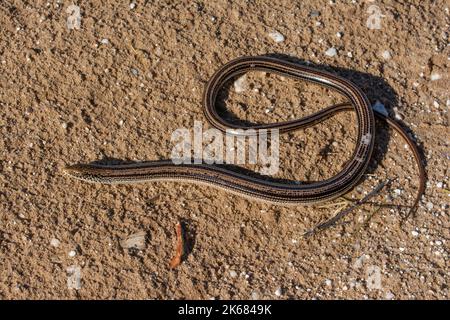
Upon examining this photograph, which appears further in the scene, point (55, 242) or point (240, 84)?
point (240, 84)

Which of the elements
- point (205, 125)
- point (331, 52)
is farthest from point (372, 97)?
point (205, 125)

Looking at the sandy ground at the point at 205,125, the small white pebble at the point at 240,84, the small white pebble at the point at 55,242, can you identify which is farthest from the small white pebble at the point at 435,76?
the small white pebble at the point at 55,242

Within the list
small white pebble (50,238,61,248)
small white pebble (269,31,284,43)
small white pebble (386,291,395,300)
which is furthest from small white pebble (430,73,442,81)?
small white pebble (50,238,61,248)

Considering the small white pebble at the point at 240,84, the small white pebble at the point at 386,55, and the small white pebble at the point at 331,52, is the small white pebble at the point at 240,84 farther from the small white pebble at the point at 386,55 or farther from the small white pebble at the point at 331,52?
the small white pebble at the point at 386,55

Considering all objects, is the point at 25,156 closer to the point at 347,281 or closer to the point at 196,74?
the point at 196,74

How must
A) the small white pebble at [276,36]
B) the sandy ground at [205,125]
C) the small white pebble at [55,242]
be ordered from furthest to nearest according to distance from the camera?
1. the small white pebble at [276,36]
2. the small white pebble at [55,242]
3. the sandy ground at [205,125]

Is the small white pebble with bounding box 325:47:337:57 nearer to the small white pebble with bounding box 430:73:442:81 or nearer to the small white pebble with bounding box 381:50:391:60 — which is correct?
the small white pebble with bounding box 381:50:391:60

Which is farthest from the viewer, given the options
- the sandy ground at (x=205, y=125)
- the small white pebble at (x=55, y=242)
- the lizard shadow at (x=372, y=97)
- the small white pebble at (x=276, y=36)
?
the small white pebble at (x=276, y=36)

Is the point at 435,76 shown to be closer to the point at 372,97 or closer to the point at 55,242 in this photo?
the point at 372,97
